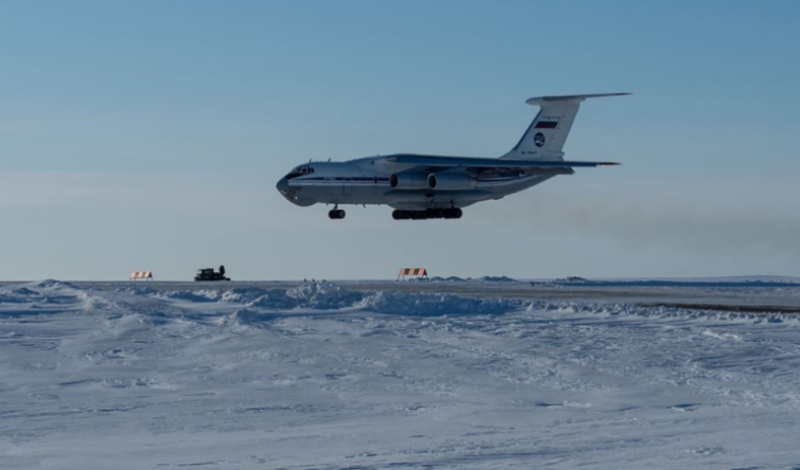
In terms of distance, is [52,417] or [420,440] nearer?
[420,440]

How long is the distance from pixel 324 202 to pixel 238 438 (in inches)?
1632

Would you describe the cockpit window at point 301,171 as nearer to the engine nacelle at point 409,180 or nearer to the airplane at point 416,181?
the airplane at point 416,181

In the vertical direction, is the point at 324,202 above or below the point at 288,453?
above

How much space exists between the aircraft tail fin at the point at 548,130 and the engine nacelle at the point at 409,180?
24.8 feet

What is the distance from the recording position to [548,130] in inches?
2381

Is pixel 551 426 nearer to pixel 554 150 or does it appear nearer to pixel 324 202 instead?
pixel 324 202

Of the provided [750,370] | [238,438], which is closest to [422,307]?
[750,370]

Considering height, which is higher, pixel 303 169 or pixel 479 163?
pixel 479 163

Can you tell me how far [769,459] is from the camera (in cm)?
939

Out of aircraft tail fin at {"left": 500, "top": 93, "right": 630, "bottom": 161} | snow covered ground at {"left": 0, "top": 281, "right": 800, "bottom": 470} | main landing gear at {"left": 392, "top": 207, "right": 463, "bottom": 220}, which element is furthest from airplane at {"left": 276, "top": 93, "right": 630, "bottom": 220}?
snow covered ground at {"left": 0, "top": 281, "right": 800, "bottom": 470}

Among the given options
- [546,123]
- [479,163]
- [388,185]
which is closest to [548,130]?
[546,123]

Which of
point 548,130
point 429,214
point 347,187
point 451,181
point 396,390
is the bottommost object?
point 396,390

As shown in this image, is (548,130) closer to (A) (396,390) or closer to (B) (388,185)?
(B) (388,185)

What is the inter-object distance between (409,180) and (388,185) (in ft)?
3.35
